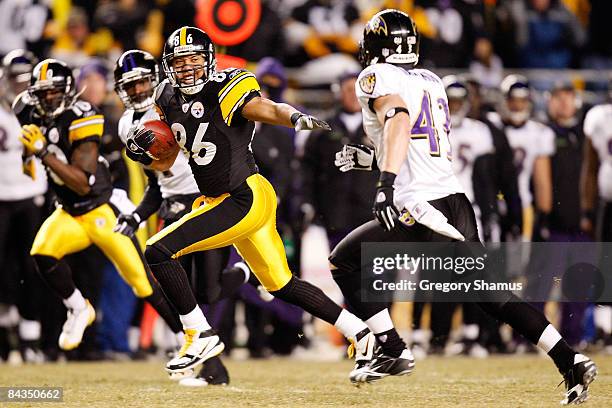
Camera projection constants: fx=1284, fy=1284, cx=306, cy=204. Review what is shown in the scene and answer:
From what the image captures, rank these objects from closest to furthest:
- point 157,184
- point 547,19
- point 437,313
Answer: point 157,184 → point 437,313 → point 547,19

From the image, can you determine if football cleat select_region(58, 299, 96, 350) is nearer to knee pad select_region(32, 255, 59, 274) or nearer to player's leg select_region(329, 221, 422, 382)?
knee pad select_region(32, 255, 59, 274)

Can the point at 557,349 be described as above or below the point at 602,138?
below

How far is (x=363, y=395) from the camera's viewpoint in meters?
6.61

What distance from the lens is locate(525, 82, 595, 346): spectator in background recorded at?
31.4 feet

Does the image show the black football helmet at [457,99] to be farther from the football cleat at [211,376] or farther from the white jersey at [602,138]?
the football cleat at [211,376]

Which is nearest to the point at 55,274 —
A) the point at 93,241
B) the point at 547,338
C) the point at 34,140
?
the point at 93,241

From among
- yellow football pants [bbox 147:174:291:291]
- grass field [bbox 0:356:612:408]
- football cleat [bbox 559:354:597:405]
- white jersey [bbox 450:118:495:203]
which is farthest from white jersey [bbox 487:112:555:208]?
football cleat [bbox 559:354:597:405]

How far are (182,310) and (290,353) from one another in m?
3.41

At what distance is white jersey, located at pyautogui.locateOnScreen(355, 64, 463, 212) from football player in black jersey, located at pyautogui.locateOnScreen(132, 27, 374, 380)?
1.79 ft

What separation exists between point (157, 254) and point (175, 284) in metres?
0.22

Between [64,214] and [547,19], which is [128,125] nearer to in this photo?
[64,214]

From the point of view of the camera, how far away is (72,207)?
26.4 ft

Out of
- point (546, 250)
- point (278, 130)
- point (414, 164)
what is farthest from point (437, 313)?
point (414, 164)

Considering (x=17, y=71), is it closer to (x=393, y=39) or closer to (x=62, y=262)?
(x=62, y=262)
